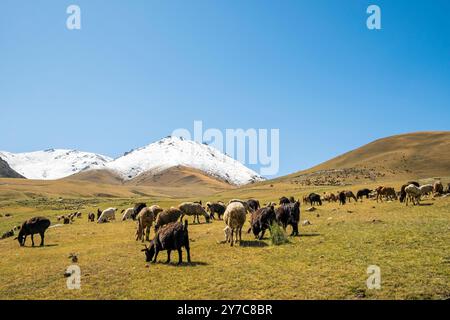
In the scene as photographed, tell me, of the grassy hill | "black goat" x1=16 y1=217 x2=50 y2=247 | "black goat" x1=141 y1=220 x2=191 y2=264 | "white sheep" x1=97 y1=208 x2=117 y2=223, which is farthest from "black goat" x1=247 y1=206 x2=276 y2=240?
"white sheep" x1=97 y1=208 x2=117 y2=223

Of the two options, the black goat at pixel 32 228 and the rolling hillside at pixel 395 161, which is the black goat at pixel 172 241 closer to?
the black goat at pixel 32 228

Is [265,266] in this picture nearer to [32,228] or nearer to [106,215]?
[32,228]

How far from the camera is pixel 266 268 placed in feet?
52.2

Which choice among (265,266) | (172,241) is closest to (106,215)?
(172,241)

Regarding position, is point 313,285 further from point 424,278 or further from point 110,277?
point 110,277

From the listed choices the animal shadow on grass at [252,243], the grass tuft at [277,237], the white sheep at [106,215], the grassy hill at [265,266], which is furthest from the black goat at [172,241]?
the white sheep at [106,215]

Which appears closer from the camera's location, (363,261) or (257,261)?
(363,261)

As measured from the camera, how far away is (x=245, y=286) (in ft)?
44.3

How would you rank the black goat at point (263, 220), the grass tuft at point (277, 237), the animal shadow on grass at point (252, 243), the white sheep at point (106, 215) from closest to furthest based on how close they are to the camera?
the grass tuft at point (277, 237)
the animal shadow on grass at point (252, 243)
the black goat at point (263, 220)
the white sheep at point (106, 215)

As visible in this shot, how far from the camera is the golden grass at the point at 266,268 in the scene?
41.4 feet
